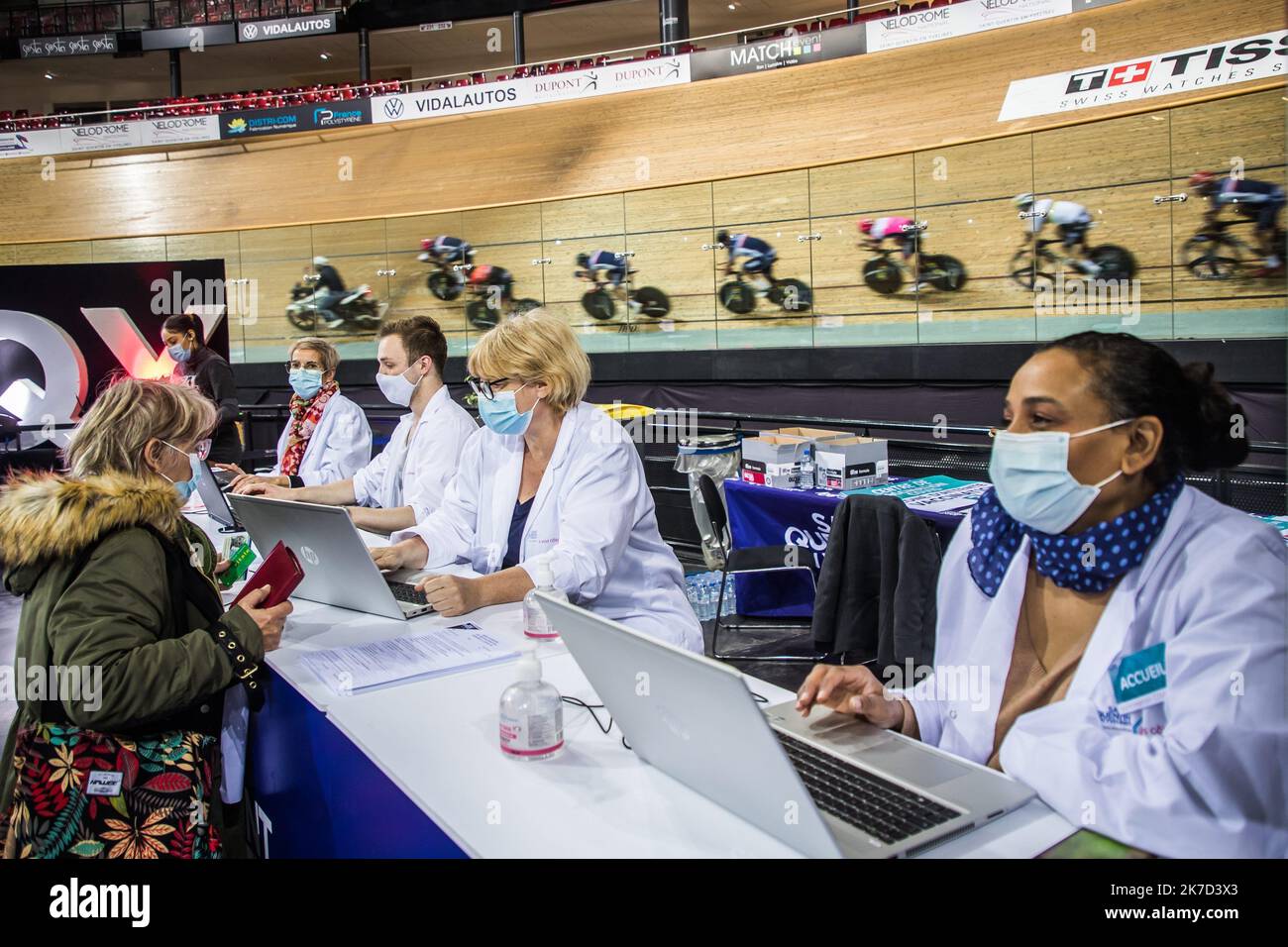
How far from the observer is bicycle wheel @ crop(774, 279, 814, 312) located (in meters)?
9.82

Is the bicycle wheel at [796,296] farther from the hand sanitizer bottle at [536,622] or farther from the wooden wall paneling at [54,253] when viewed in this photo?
the wooden wall paneling at [54,253]

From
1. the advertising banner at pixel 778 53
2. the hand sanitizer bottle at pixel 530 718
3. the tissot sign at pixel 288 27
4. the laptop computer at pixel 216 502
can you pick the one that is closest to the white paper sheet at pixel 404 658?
the hand sanitizer bottle at pixel 530 718

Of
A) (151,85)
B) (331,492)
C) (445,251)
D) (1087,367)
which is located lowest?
(331,492)

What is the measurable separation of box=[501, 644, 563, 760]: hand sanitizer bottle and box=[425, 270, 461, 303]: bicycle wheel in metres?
10.9

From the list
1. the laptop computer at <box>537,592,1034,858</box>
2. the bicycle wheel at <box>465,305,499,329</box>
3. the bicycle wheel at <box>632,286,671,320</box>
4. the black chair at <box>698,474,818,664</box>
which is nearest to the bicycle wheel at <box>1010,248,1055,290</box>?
the bicycle wheel at <box>632,286,671,320</box>

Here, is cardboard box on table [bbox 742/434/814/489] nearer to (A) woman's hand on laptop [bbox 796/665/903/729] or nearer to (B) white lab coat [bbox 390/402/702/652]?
(B) white lab coat [bbox 390/402/702/652]

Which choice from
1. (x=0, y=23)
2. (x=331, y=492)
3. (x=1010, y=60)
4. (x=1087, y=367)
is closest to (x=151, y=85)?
(x=0, y=23)

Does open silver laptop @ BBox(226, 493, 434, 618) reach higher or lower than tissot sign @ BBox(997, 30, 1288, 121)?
lower

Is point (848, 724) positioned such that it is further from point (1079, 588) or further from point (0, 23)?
point (0, 23)

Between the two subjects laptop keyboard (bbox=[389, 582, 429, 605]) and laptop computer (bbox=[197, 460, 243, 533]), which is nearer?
laptop keyboard (bbox=[389, 582, 429, 605])
